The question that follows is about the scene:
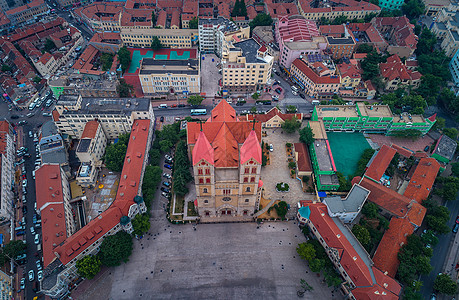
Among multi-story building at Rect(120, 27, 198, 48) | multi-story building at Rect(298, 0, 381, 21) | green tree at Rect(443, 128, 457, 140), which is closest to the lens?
green tree at Rect(443, 128, 457, 140)

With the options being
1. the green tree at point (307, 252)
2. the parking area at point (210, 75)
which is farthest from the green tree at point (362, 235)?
the parking area at point (210, 75)

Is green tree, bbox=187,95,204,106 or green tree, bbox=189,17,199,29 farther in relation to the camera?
green tree, bbox=189,17,199,29

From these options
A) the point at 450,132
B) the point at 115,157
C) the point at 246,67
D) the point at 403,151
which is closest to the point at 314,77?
the point at 246,67

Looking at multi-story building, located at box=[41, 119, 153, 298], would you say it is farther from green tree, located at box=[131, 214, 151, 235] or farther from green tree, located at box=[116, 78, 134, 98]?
green tree, located at box=[116, 78, 134, 98]

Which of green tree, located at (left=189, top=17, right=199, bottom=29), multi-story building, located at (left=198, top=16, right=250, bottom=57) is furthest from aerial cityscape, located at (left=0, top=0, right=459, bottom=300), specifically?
green tree, located at (left=189, top=17, right=199, bottom=29)

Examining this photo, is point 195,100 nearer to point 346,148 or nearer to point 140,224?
point 140,224

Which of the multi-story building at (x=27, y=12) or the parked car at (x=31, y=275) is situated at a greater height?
the multi-story building at (x=27, y=12)

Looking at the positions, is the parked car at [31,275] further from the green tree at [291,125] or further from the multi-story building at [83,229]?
the green tree at [291,125]
